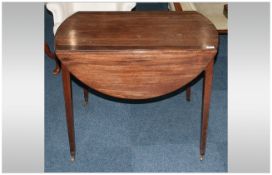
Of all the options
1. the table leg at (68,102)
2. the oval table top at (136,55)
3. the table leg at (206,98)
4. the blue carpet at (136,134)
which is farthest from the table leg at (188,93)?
the table leg at (68,102)

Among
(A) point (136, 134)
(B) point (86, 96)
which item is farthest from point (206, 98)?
(B) point (86, 96)

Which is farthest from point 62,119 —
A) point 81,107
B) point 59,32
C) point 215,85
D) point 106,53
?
point 215,85

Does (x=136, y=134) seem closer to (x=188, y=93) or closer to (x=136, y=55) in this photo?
(x=188, y=93)

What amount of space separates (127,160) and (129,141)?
159 mm

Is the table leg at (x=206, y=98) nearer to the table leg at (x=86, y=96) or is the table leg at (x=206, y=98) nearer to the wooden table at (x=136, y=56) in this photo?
the wooden table at (x=136, y=56)

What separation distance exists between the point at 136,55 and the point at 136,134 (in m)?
0.75

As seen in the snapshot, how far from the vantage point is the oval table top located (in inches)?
72.7

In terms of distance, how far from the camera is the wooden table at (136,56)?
1.85m

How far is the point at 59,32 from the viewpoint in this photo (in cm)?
203

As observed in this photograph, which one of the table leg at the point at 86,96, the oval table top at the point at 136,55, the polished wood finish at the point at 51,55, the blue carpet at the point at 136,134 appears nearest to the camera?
the oval table top at the point at 136,55

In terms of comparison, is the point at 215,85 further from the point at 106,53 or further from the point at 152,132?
the point at 106,53

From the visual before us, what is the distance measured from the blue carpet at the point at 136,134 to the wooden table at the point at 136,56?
0.28 metres

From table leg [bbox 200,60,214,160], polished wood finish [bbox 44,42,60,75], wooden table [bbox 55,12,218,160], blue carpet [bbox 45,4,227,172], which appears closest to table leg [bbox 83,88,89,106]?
blue carpet [bbox 45,4,227,172]

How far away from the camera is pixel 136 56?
185 cm
